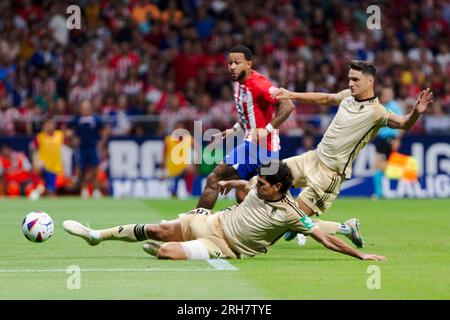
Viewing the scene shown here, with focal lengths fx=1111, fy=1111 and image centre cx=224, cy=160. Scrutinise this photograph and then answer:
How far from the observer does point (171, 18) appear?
3003 centimetres

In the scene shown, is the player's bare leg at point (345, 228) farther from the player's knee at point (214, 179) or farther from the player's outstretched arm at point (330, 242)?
the player's outstretched arm at point (330, 242)

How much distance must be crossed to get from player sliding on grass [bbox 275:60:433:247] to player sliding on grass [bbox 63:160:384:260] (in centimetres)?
131

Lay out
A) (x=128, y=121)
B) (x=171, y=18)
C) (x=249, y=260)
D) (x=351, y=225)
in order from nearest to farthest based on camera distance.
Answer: (x=249, y=260), (x=351, y=225), (x=128, y=121), (x=171, y=18)

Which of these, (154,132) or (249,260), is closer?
(249,260)

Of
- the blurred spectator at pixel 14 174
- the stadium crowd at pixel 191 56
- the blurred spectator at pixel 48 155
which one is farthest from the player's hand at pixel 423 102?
the blurred spectator at pixel 14 174

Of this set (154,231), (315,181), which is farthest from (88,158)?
(154,231)

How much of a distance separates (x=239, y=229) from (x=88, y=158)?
14.8 m

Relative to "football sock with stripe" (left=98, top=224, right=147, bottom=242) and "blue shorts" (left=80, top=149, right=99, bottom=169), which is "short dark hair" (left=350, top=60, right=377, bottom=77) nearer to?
"football sock with stripe" (left=98, top=224, right=147, bottom=242)

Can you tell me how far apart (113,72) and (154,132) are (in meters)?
2.30

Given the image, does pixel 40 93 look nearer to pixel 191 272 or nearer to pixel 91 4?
pixel 91 4

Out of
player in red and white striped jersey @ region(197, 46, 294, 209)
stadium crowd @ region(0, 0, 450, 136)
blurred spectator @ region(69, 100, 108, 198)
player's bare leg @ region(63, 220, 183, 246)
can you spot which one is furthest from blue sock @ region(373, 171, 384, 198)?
player's bare leg @ region(63, 220, 183, 246)

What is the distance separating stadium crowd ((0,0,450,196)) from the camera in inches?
1056
